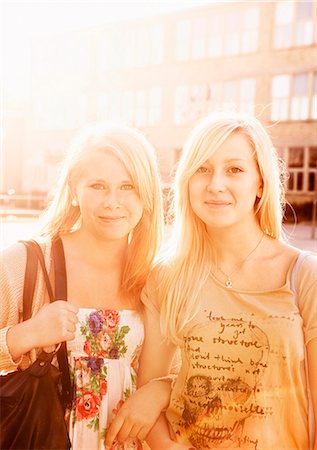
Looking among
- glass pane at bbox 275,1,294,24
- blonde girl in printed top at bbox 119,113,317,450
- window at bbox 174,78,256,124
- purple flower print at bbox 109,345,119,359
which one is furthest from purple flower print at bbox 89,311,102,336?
glass pane at bbox 275,1,294,24

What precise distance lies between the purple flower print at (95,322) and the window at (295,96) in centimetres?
2573

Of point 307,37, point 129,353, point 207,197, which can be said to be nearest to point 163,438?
point 129,353

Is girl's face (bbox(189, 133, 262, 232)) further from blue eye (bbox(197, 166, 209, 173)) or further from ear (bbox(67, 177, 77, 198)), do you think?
ear (bbox(67, 177, 77, 198))

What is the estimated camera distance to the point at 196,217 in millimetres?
2529

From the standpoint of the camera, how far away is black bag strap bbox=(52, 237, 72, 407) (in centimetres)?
229

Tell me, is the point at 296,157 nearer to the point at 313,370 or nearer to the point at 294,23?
the point at 294,23

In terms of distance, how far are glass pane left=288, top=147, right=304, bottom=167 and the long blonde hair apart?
2593cm

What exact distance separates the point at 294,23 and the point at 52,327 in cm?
2805

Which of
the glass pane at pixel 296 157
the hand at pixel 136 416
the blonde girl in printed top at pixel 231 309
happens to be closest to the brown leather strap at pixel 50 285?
the hand at pixel 136 416

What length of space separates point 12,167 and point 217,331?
3805cm

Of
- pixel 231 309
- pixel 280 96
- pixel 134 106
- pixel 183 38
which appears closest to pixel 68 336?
pixel 231 309

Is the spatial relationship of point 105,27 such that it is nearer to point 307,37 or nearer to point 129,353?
point 307,37

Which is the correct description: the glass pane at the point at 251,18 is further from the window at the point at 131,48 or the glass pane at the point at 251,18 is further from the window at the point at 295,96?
the window at the point at 131,48

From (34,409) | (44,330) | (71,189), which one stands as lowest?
(34,409)
